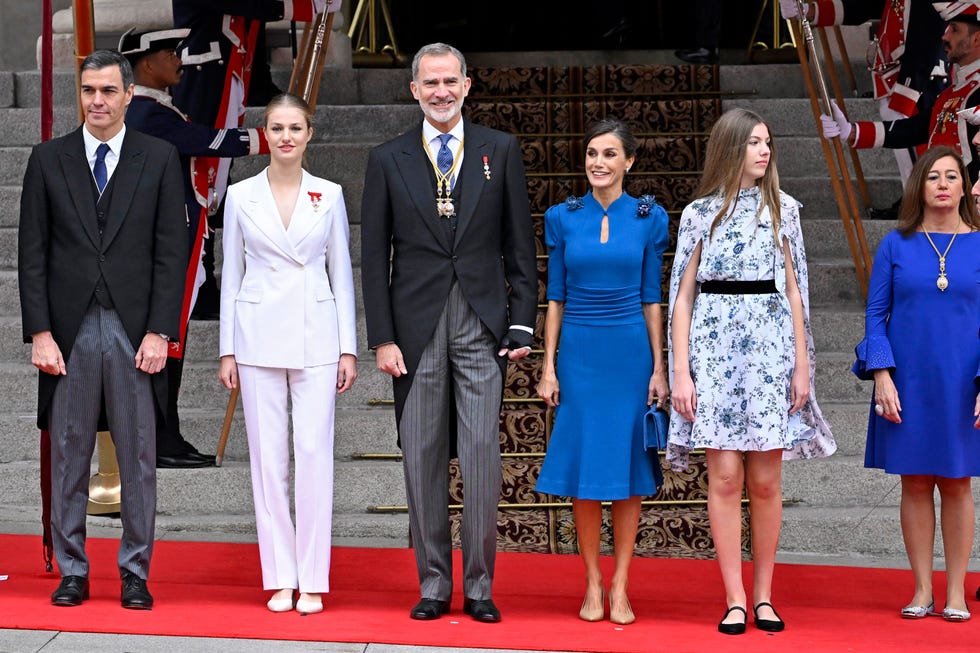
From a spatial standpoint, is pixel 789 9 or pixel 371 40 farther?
pixel 371 40

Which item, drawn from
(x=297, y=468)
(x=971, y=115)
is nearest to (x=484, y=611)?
(x=297, y=468)

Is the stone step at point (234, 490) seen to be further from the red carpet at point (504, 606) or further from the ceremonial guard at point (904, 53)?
the ceremonial guard at point (904, 53)

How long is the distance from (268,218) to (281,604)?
3.73ft

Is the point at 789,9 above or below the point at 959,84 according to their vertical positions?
above

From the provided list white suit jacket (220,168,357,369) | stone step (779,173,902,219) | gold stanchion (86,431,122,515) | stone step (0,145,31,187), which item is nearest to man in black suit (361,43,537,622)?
white suit jacket (220,168,357,369)

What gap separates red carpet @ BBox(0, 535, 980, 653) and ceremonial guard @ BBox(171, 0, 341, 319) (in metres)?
1.55

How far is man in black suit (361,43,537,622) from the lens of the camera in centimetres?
459

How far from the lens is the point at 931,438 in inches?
186

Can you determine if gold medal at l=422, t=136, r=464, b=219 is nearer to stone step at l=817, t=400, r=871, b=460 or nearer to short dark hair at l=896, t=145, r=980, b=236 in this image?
short dark hair at l=896, t=145, r=980, b=236

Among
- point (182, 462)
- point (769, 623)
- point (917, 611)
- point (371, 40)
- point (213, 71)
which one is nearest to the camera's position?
point (769, 623)

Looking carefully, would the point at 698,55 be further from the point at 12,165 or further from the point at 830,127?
the point at 12,165

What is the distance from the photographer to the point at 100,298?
4625 mm

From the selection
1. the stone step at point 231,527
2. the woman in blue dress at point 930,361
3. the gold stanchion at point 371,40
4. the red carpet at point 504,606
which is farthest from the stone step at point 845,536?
the gold stanchion at point 371,40

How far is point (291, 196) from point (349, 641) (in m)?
1.34
